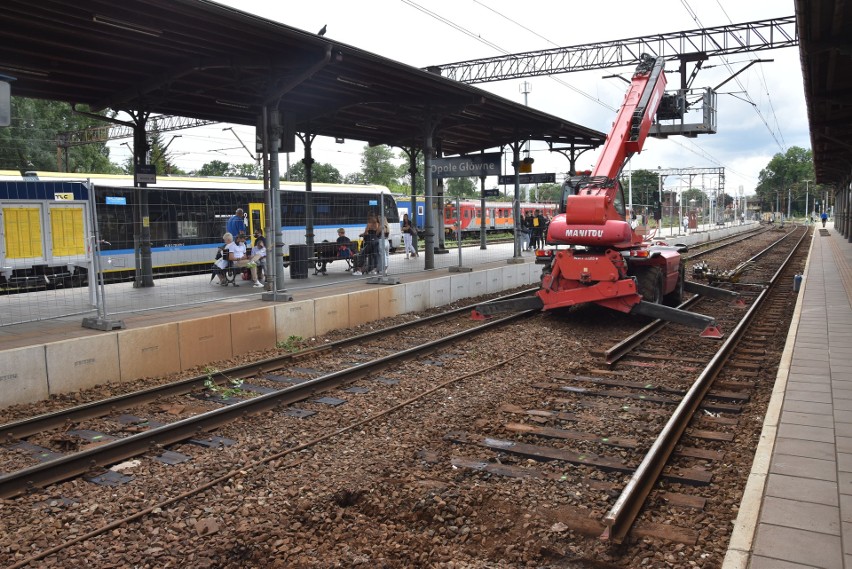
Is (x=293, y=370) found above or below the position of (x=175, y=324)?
below

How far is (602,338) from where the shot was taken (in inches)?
431

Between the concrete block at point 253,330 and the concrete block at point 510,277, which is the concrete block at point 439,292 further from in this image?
the concrete block at point 253,330

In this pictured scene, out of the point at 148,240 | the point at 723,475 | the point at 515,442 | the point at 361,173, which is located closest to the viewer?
the point at 723,475

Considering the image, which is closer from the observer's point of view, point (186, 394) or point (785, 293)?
point (186, 394)

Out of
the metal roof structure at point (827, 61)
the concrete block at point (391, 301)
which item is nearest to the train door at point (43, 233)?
the concrete block at point (391, 301)

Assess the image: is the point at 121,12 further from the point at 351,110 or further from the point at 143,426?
the point at 351,110

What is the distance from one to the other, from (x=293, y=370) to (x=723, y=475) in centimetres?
548

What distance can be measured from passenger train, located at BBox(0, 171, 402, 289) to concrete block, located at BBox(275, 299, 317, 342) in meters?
1.87

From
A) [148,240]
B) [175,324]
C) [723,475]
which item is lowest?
[723,475]

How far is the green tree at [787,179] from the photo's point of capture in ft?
463

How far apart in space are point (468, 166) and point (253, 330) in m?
10.00

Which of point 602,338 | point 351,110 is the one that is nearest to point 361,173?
point 351,110

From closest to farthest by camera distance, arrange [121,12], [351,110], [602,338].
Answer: [121,12] → [602,338] → [351,110]

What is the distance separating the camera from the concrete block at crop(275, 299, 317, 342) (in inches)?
414
